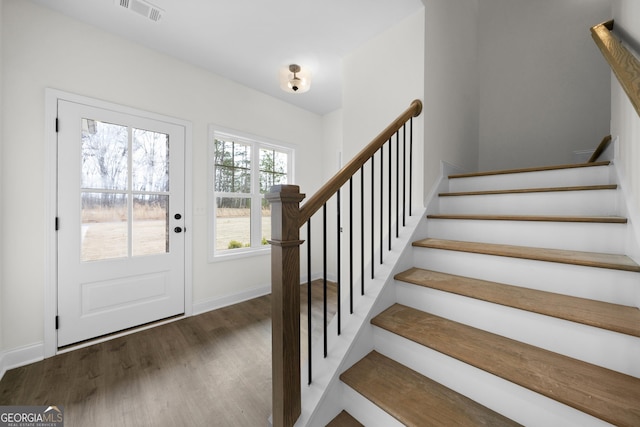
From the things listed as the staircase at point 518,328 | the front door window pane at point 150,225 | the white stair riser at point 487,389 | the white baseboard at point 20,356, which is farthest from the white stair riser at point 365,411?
the white baseboard at point 20,356

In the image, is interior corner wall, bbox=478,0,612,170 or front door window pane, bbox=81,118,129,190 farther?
interior corner wall, bbox=478,0,612,170

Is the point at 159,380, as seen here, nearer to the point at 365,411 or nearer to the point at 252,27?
the point at 365,411

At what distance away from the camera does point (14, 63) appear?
73.3 inches

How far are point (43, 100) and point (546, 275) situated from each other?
11.8 ft

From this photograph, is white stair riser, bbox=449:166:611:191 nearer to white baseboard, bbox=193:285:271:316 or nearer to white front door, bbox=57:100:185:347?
white baseboard, bbox=193:285:271:316

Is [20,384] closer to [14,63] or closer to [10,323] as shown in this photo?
[10,323]

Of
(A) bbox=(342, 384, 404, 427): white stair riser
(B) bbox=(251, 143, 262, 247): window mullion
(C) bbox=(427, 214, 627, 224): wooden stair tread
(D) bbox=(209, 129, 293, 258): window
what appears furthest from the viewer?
(B) bbox=(251, 143, 262, 247): window mullion

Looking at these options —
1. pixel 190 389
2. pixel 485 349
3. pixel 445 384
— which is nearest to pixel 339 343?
pixel 445 384

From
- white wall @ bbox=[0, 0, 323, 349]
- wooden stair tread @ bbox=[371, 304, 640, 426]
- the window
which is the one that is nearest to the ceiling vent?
white wall @ bbox=[0, 0, 323, 349]

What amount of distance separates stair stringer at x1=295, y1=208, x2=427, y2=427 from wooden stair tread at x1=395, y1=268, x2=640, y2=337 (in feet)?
0.45

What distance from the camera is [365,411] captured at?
41.4 inches

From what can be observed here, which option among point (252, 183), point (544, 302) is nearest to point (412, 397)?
point (544, 302)

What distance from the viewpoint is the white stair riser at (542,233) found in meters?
1.25

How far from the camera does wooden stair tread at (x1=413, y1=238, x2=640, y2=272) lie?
105cm
